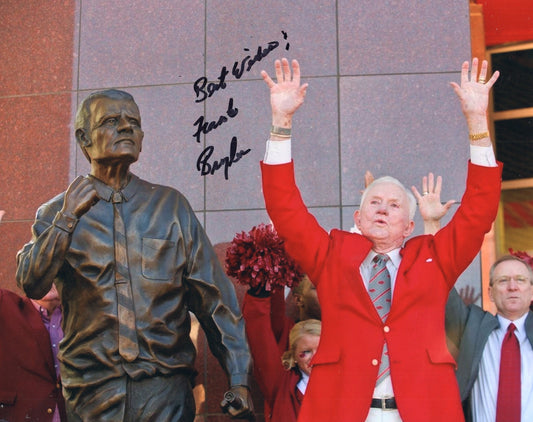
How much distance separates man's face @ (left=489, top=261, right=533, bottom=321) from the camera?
5.80 m

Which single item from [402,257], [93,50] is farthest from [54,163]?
[402,257]

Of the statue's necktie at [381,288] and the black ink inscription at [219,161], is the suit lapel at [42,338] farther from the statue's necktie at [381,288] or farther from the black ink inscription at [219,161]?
the statue's necktie at [381,288]

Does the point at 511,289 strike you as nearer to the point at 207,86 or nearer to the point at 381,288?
the point at 381,288

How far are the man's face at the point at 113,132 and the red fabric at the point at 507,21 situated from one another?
3.20 m

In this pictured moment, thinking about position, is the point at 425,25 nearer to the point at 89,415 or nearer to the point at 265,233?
the point at 265,233

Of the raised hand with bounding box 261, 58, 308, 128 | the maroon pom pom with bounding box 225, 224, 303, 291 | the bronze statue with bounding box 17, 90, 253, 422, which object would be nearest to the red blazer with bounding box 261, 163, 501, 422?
the raised hand with bounding box 261, 58, 308, 128

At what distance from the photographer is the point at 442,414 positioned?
14.8ft

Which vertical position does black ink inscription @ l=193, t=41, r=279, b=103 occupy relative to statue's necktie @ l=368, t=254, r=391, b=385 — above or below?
above

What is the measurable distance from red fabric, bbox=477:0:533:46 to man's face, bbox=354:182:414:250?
2855mm

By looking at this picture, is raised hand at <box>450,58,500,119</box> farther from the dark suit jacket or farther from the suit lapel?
the suit lapel

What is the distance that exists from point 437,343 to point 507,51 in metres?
3.45

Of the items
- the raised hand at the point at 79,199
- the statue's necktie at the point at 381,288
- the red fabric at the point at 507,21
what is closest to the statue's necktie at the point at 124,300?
the raised hand at the point at 79,199

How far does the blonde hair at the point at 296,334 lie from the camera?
19.6 ft

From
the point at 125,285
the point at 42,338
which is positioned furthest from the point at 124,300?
the point at 42,338
